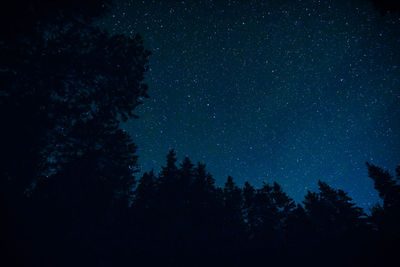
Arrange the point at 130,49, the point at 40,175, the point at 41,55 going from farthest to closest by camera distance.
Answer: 1. the point at 130,49
2. the point at 40,175
3. the point at 41,55

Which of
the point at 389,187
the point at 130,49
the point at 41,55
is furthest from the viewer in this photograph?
the point at 389,187

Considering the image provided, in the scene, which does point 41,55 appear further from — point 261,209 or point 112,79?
point 261,209

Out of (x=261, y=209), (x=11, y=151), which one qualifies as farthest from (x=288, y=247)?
(x=11, y=151)

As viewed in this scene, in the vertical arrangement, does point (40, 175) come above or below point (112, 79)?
below

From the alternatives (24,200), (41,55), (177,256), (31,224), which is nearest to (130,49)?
(41,55)

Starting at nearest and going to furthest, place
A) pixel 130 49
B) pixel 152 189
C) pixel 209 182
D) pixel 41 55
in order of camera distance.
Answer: pixel 41 55 < pixel 130 49 < pixel 152 189 < pixel 209 182

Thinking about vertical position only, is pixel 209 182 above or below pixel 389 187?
below

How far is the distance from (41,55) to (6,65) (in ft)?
3.37

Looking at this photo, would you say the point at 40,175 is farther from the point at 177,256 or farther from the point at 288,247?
the point at 288,247

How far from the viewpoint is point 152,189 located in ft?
67.1

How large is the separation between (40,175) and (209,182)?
17.5 m

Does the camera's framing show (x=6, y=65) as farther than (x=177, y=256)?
No

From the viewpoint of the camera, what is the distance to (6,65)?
6.42 meters

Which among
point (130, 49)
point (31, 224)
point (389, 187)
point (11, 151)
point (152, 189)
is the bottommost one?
point (31, 224)
